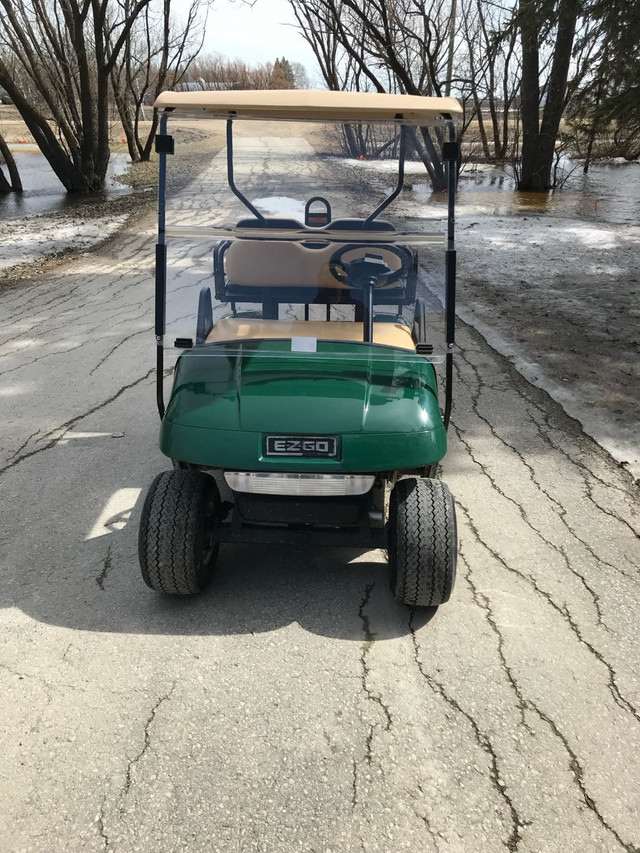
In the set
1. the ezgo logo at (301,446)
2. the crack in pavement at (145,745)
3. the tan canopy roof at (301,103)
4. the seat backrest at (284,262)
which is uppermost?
the tan canopy roof at (301,103)

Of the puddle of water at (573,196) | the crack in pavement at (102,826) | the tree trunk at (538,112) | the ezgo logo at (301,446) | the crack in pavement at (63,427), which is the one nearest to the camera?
the crack in pavement at (102,826)

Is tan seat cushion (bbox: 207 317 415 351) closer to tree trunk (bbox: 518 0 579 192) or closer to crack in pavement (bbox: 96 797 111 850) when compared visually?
crack in pavement (bbox: 96 797 111 850)

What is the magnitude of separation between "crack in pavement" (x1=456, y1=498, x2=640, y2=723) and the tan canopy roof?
1804 millimetres

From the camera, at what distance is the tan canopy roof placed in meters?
2.76

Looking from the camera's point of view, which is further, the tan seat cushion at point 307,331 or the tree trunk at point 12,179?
the tree trunk at point 12,179

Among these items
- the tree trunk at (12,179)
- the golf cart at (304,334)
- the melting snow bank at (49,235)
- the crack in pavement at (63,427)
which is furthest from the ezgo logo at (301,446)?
the tree trunk at (12,179)

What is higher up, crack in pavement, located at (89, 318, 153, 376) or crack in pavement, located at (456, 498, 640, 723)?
crack in pavement, located at (89, 318, 153, 376)

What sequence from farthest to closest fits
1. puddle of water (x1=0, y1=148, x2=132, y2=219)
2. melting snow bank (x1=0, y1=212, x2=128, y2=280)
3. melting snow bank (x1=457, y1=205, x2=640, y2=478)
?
puddle of water (x1=0, y1=148, x2=132, y2=219) → melting snow bank (x1=0, y1=212, x2=128, y2=280) → melting snow bank (x1=457, y1=205, x2=640, y2=478)

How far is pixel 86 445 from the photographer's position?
4168 mm

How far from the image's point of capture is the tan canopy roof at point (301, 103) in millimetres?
2760

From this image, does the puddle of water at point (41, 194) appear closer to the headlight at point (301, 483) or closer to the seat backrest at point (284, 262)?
the seat backrest at point (284, 262)

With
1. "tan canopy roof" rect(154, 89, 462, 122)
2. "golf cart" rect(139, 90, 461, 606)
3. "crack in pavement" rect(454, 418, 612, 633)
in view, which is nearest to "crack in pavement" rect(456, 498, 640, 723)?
"crack in pavement" rect(454, 418, 612, 633)

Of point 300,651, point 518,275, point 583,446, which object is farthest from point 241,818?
point 518,275

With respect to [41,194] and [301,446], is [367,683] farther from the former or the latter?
[41,194]
